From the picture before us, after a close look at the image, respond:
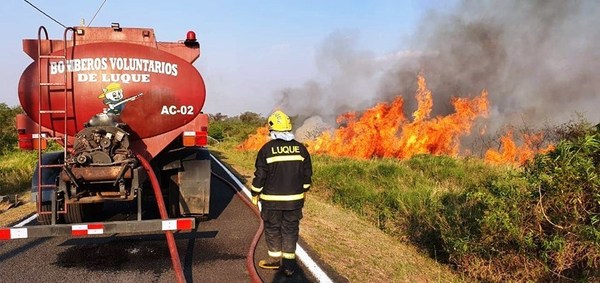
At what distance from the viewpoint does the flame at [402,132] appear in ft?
73.0

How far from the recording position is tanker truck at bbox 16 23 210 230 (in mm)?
5816

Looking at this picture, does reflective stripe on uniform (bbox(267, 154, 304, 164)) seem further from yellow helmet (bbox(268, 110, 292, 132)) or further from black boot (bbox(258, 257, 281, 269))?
black boot (bbox(258, 257, 281, 269))

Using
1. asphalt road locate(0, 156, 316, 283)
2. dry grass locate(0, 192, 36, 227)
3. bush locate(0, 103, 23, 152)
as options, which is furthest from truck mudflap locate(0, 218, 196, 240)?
bush locate(0, 103, 23, 152)

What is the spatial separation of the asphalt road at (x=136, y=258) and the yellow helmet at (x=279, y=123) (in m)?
1.69

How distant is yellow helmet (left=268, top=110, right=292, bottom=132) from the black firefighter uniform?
142 millimetres

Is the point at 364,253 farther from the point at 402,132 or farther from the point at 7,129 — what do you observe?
the point at 7,129

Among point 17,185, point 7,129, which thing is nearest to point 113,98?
point 17,185

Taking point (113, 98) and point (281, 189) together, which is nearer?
point (281, 189)

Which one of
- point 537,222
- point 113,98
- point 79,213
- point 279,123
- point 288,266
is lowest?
point 288,266

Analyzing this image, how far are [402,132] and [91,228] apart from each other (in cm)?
1889

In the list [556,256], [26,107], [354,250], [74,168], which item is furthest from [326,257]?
[26,107]

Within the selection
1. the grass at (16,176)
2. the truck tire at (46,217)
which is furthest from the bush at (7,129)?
the truck tire at (46,217)

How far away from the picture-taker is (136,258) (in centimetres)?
579

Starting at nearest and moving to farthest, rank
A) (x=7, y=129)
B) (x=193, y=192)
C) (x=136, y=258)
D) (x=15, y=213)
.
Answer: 1. (x=136, y=258)
2. (x=193, y=192)
3. (x=15, y=213)
4. (x=7, y=129)
